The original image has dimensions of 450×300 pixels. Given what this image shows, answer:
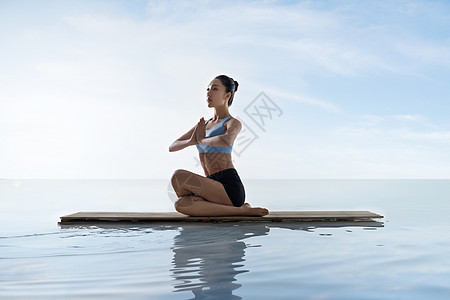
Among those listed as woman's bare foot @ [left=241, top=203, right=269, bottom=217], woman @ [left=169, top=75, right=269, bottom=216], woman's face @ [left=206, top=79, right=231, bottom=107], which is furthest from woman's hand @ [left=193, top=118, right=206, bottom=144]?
woman's bare foot @ [left=241, top=203, right=269, bottom=217]

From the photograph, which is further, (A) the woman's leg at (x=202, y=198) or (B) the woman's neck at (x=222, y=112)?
(B) the woman's neck at (x=222, y=112)

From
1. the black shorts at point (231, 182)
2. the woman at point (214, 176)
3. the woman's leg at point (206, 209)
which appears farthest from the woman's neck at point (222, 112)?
the woman's leg at point (206, 209)

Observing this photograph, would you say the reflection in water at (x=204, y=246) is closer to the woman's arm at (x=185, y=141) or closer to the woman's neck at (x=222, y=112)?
the woman's arm at (x=185, y=141)

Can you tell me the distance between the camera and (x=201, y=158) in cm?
447

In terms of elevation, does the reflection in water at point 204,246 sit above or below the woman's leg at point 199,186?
below

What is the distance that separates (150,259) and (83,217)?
6.84ft

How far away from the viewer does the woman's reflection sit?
195 cm

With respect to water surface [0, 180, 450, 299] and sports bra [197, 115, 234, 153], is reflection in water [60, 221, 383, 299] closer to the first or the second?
water surface [0, 180, 450, 299]

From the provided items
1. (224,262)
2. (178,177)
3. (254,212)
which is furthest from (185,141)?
(224,262)

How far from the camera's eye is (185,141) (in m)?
4.38

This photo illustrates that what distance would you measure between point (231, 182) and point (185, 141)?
612 millimetres

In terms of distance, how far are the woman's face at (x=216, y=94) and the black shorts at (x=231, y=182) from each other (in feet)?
2.32

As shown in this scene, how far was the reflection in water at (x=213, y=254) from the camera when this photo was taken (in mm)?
1960

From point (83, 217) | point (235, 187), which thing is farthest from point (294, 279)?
point (83, 217)
